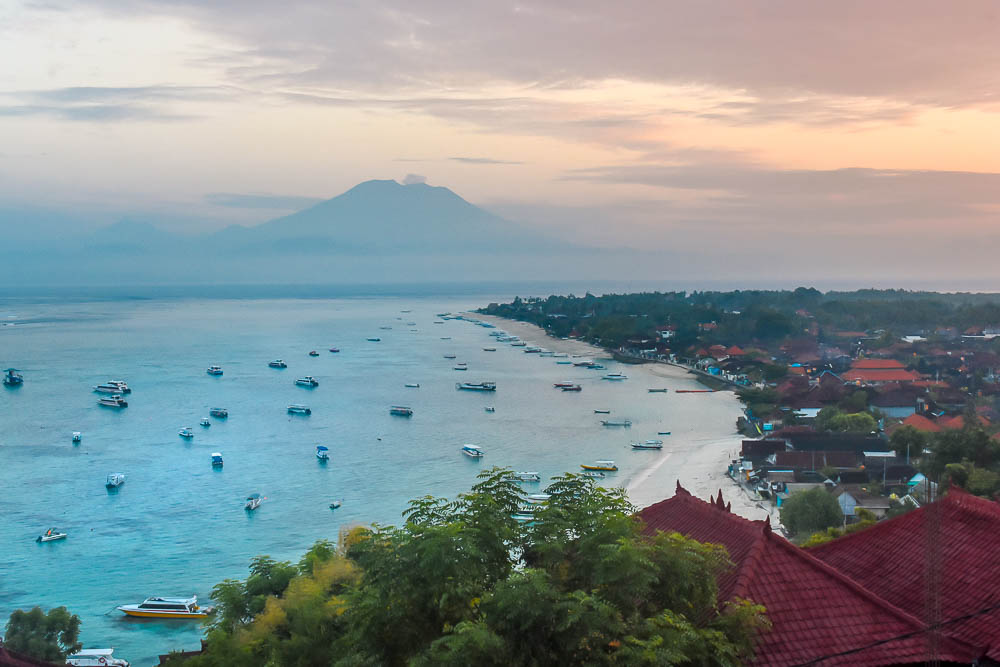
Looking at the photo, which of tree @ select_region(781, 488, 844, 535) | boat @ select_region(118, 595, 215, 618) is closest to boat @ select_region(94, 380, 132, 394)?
boat @ select_region(118, 595, 215, 618)

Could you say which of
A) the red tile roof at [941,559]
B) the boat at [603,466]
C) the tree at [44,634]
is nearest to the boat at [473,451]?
the boat at [603,466]

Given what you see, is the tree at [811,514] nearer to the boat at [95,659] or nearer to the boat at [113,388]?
the boat at [95,659]

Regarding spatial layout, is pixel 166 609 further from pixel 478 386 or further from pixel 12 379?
pixel 12 379

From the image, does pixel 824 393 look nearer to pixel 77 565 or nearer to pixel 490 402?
pixel 490 402

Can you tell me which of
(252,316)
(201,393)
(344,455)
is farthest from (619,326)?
(252,316)

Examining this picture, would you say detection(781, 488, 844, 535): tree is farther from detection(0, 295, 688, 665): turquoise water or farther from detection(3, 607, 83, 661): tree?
detection(3, 607, 83, 661): tree

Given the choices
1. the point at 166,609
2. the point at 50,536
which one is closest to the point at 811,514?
the point at 166,609
